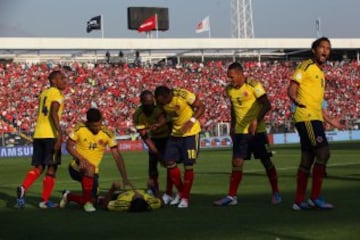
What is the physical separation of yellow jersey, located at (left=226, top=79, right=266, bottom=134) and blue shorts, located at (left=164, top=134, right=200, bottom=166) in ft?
2.44

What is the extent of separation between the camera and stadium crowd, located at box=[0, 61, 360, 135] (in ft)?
151

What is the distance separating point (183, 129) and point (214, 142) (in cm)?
3622

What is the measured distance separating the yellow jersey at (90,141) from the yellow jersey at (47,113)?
2.41ft

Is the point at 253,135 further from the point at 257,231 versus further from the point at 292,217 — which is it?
the point at 257,231

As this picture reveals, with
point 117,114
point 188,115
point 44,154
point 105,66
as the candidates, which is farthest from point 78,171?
point 105,66

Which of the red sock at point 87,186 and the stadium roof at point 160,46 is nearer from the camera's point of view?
the red sock at point 87,186

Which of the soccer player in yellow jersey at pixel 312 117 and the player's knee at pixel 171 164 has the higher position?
the soccer player in yellow jersey at pixel 312 117

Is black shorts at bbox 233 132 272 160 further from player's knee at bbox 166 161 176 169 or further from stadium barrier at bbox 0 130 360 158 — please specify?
stadium barrier at bbox 0 130 360 158

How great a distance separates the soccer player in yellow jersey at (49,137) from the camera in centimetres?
1145

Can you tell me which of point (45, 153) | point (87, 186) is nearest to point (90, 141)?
point (87, 186)

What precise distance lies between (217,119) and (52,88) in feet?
128

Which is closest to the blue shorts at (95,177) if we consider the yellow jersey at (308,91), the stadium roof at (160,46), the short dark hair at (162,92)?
the short dark hair at (162,92)

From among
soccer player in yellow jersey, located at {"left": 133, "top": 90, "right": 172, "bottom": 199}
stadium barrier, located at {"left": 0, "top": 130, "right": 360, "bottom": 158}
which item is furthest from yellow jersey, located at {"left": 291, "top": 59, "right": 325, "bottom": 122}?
stadium barrier, located at {"left": 0, "top": 130, "right": 360, "bottom": 158}

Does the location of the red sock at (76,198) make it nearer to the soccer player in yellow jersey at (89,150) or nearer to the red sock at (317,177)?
the soccer player in yellow jersey at (89,150)
